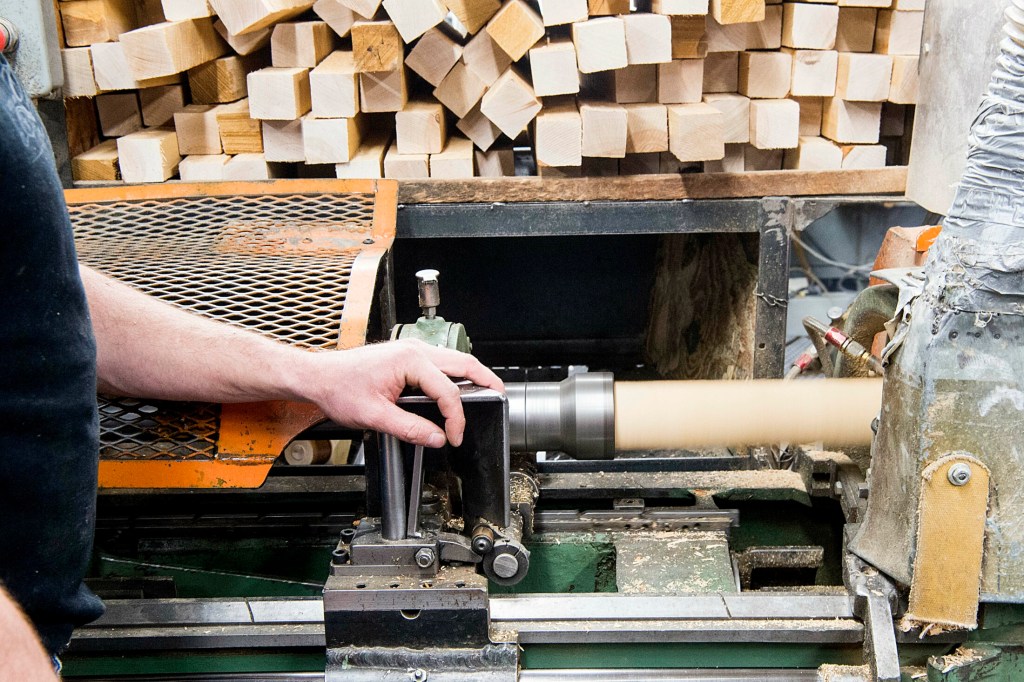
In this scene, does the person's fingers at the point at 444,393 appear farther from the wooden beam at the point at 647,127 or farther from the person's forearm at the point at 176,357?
the wooden beam at the point at 647,127

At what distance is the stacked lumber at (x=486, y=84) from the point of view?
203 cm

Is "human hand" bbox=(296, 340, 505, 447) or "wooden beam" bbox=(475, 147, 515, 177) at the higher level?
"wooden beam" bbox=(475, 147, 515, 177)

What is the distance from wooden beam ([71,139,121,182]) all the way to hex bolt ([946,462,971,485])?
191cm

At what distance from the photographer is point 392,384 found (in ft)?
4.07

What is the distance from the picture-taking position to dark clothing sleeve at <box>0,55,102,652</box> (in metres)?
0.91

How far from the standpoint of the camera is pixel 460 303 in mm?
3260

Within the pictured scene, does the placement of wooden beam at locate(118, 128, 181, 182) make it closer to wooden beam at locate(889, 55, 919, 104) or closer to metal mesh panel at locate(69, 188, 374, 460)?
metal mesh panel at locate(69, 188, 374, 460)

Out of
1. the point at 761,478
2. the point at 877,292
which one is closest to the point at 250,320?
the point at 761,478

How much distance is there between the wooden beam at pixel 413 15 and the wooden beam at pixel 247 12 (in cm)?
25

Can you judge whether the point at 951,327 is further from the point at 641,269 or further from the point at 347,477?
the point at 641,269

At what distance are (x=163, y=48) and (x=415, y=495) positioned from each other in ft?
4.31

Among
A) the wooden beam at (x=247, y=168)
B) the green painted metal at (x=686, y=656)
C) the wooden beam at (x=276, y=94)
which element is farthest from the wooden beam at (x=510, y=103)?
the green painted metal at (x=686, y=656)

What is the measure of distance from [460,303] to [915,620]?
2.17 metres

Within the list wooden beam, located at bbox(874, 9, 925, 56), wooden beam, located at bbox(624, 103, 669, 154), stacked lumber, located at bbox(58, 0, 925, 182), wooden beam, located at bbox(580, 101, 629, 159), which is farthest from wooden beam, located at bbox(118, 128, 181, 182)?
wooden beam, located at bbox(874, 9, 925, 56)
